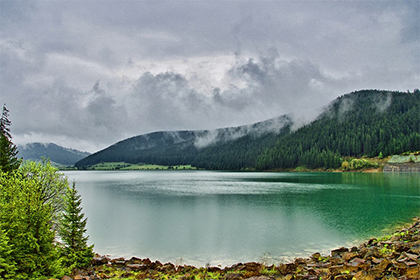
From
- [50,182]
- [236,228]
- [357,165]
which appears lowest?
[236,228]

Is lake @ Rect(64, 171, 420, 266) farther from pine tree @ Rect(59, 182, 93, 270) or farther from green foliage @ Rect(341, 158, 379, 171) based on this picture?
green foliage @ Rect(341, 158, 379, 171)

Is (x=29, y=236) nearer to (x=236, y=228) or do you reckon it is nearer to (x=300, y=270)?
(x=300, y=270)

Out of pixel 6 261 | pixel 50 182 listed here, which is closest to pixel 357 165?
pixel 50 182

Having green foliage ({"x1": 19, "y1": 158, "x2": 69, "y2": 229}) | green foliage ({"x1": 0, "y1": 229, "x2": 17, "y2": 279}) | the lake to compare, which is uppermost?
green foliage ({"x1": 19, "y1": 158, "x2": 69, "y2": 229})

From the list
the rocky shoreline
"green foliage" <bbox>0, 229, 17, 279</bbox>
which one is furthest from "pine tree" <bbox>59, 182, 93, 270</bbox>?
"green foliage" <bbox>0, 229, 17, 279</bbox>

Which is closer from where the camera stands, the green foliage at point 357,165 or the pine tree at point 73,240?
the pine tree at point 73,240

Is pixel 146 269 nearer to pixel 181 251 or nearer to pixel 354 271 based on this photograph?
pixel 181 251

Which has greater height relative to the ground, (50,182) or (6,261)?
(50,182)

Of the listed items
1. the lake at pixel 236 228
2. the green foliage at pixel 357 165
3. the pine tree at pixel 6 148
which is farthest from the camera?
the green foliage at pixel 357 165

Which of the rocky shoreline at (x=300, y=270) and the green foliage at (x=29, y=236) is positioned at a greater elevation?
the green foliage at (x=29, y=236)

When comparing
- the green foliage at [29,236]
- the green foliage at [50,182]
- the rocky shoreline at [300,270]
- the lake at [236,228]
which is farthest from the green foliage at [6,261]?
the lake at [236,228]

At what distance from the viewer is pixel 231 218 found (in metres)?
39.6

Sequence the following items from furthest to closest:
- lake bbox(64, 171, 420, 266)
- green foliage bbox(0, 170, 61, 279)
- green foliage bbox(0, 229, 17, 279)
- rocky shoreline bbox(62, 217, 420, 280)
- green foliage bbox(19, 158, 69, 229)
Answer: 1. lake bbox(64, 171, 420, 266)
2. green foliage bbox(19, 158, 69, 229)
3. green foliage bbox(0, 170, 61, 279)
4. rocky shoreline bbox(62, 217, 420, 280)
5. green foliage bbox(0, 229, 17, 279)

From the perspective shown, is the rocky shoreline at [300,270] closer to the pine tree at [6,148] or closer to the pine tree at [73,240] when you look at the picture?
the pine tree at [73,240]
